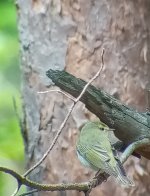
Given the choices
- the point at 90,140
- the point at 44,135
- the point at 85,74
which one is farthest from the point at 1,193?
the point at 90,140

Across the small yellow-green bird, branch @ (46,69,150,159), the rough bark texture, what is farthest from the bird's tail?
the rough bark texture

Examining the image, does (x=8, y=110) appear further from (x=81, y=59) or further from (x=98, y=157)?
(x=98, y=157)

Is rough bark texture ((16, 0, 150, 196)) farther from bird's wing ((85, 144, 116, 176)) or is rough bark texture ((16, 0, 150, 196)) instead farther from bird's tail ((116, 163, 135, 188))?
bird's tail ((116, 163, 135, 188))

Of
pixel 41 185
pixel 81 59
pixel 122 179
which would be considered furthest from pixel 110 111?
pixel 81 59

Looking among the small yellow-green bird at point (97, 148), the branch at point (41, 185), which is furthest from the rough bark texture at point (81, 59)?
the branch at point (41, 185)

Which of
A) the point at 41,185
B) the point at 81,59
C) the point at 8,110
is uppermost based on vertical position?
the point at 81,59

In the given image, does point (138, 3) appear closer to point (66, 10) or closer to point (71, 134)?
point (66, 10)

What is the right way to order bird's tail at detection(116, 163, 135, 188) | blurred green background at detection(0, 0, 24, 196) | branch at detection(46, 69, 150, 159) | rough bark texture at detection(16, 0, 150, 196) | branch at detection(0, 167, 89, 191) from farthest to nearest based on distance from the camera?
blurred green background at detection(0, 0, 24, 196) < rough bark texture at detection(16, 0, 150, 196) < branch at detection(46, 69, 150, 159) < bird's tail at detection(116, 163, 135, 188) < branch at detection(0, 167, 89, 191)
